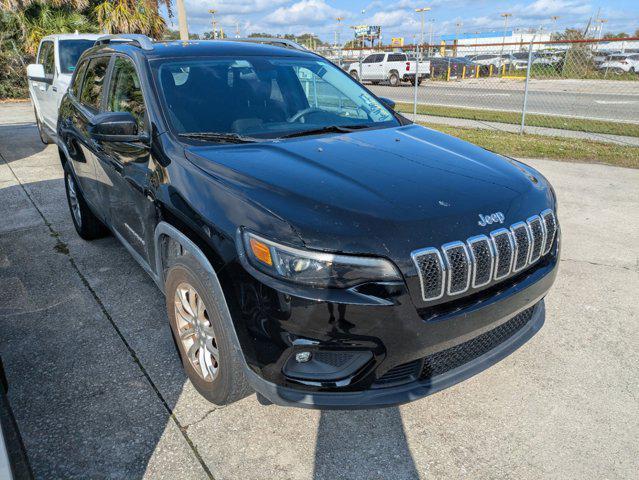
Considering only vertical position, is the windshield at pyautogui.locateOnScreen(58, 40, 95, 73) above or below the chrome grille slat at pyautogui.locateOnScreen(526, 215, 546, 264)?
above

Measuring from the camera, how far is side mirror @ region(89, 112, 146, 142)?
287cm

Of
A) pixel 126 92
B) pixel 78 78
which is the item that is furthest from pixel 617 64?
pixel 126 92

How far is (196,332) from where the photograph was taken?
2.58 meters

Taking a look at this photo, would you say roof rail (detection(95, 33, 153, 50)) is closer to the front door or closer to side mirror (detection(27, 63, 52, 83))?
side mirror (detection(27, 63, 52, 83))

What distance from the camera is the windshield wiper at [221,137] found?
2803 mm

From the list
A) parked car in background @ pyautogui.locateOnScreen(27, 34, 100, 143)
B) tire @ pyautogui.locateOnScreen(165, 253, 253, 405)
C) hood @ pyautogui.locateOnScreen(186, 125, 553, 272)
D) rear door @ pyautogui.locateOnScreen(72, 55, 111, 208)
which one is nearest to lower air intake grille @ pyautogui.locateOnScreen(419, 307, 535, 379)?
hood @ pyautogui.locateOnScreen(186, 125, 553, 272)

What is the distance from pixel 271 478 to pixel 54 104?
24.6 ft

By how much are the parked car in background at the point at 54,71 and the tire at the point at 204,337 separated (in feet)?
19.7

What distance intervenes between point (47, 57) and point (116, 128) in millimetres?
7403

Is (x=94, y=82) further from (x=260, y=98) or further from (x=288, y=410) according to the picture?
(x=288, y=410)

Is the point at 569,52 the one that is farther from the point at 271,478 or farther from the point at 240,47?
the point at 271,478

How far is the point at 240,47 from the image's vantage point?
3697 mm

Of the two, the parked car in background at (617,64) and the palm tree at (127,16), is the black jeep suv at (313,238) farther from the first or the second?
the palm tree at (127,16)

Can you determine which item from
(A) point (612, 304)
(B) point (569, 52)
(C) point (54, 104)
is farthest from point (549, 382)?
(B) point (569, 52)
